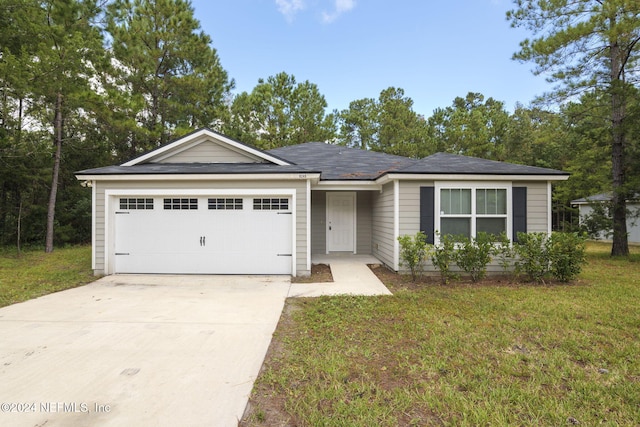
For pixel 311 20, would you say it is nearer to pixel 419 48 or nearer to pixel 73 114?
pixel 419 48

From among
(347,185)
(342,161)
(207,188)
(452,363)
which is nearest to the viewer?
(452,363)

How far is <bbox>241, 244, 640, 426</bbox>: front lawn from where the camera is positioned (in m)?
2.45

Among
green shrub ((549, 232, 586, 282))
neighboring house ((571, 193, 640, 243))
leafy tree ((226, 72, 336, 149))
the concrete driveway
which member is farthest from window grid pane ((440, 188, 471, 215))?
leafy tree ((226, 72, 336, 149))

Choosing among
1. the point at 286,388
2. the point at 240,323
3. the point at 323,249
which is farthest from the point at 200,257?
the point at 286,388

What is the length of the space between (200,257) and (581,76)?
44.5 feet

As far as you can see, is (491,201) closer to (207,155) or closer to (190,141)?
(207,155)

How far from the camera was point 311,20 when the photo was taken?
50.6 ft

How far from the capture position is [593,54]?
10.7m

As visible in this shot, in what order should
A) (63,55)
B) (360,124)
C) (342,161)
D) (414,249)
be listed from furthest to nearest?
(360,124), (342,161), (63,55), (414,249)

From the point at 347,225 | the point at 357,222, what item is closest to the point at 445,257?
the point at 357,222

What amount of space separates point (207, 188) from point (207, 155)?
66.8 inches

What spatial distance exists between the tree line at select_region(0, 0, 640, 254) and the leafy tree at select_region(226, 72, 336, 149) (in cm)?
7

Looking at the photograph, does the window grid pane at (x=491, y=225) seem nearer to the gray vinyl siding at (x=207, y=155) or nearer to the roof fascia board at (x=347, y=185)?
the roof fascia board at (x=347, y=185)

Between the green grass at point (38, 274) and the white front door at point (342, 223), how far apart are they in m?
6.57
